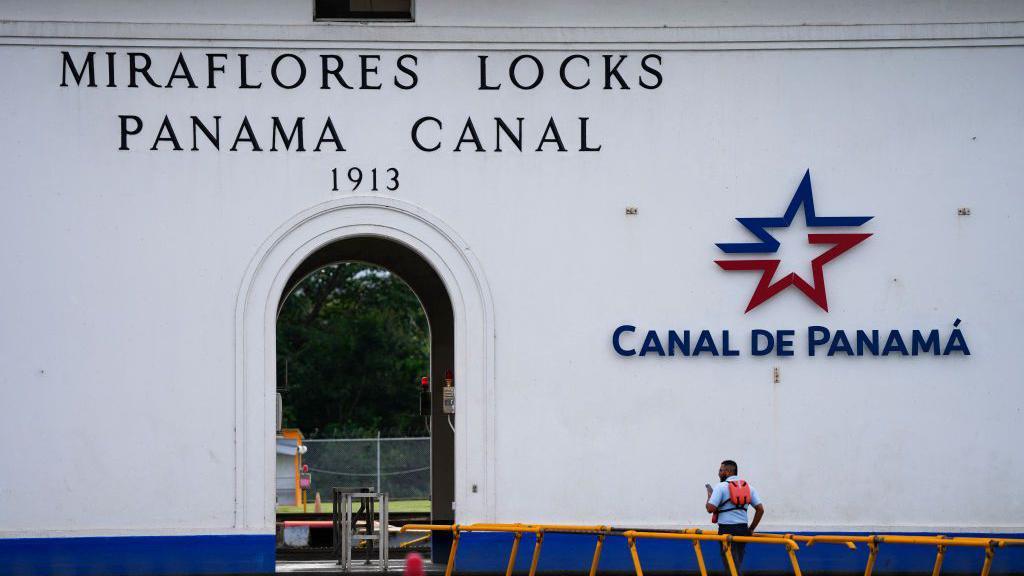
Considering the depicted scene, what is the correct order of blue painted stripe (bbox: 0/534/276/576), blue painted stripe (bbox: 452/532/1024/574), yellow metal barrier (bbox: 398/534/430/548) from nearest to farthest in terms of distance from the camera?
blue painted stripe (bbox: 0/534/276/576) < blue painted stripe (bbox: 452/532/1024/574) < yellow metal barrier (bbox: 398/534/430/548)

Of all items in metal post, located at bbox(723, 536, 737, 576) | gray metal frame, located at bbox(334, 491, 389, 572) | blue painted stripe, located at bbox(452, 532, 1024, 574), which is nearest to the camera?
metal post, located at bbox(723, 536, 737, 576)

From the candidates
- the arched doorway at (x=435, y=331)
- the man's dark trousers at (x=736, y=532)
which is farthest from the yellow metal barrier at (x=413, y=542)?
the man's dark trousers at (x=736, y=532)

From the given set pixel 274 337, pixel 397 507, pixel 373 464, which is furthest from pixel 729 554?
pixel 397 507

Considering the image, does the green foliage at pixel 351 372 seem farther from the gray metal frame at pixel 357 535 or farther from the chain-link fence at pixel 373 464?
the gray metal frame at pixel 357 535

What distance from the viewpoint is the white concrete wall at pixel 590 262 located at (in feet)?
56.2

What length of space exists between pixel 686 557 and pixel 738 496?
229 centimetres

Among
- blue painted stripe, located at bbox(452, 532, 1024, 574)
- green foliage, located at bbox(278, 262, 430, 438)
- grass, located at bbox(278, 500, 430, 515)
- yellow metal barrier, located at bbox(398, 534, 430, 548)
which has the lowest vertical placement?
grass, located at bbox(278, 500, 430, 515)

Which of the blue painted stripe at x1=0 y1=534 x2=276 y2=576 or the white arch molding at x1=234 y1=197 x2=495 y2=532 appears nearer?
the blue painted stripe at x1=0 y1=534 x2=276 y2=576

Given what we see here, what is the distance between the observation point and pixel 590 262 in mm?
17609

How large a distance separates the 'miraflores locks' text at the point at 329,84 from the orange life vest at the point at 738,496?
14.8 ft

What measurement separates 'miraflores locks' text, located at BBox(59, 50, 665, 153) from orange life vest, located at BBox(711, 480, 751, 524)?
4.52 meters

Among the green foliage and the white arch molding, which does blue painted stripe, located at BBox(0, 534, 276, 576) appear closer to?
the white arch molding

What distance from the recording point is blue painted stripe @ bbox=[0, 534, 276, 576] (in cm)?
1684

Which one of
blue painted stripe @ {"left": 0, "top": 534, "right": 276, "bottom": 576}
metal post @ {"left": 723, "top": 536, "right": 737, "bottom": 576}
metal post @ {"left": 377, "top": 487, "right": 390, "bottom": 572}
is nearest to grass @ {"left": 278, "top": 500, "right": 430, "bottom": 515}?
metal post @ {"left": 377, "top": 487, "right": 390, "bottom": 572}
